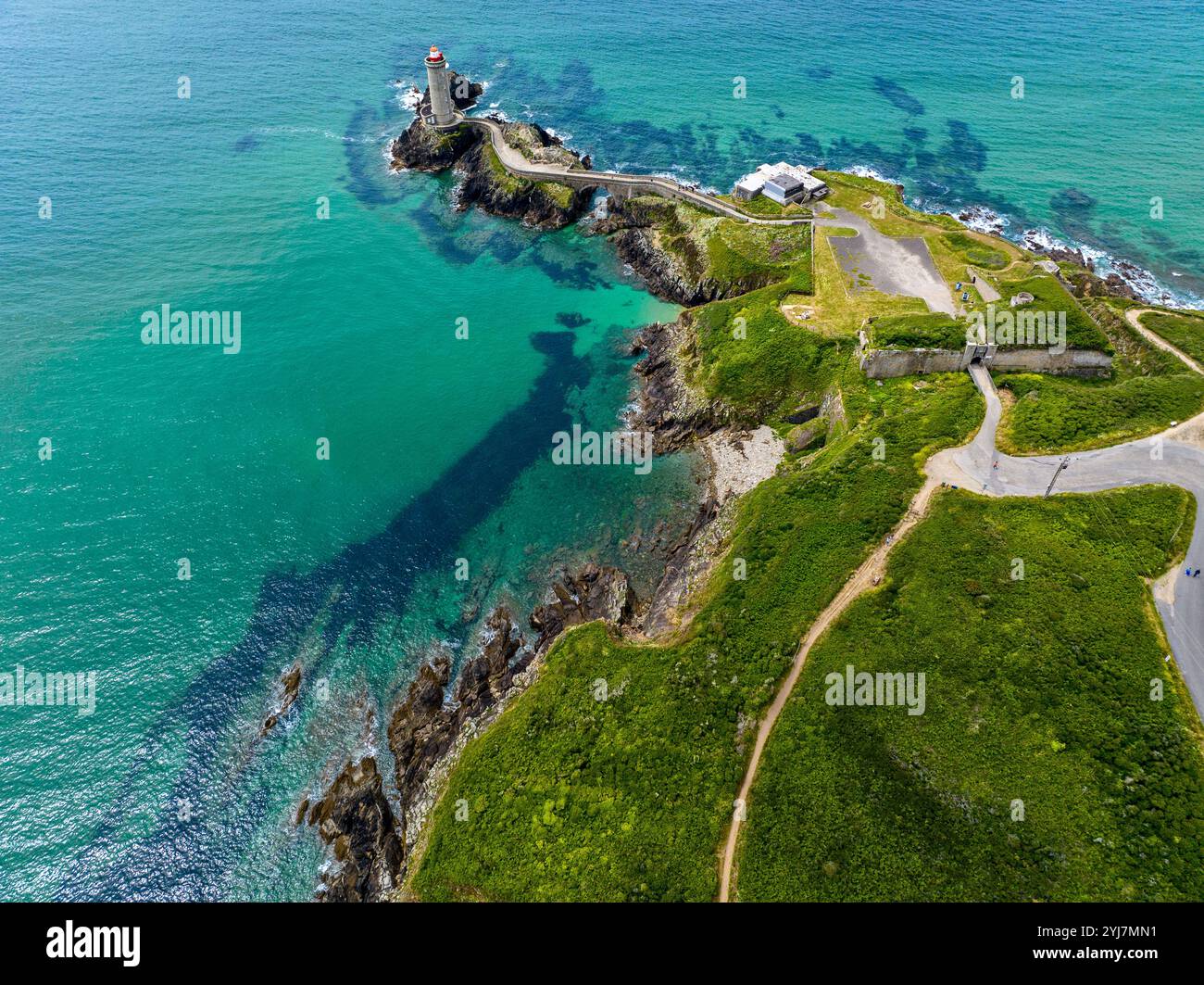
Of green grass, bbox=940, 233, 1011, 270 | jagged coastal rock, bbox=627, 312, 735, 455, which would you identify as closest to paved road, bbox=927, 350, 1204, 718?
jagged coastal rock, bbox=627, 312, 735, 455

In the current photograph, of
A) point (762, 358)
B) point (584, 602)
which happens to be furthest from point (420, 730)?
point (762, 358)

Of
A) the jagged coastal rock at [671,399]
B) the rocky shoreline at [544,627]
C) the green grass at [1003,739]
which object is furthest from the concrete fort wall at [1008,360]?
the green grass at [1003,739]

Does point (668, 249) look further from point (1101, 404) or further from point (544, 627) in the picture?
point (544, 627)

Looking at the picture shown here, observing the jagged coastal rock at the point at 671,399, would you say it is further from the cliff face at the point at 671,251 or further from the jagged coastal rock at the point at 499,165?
the jagged coastal rock at the point at 499,165

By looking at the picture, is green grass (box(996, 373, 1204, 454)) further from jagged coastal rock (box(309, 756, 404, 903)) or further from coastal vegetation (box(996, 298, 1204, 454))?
jagged coastal rock (box(309, 756, 404, 903))

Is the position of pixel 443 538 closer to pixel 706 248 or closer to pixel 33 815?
pixel 33 815

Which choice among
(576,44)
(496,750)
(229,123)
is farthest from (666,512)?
(576,44)
